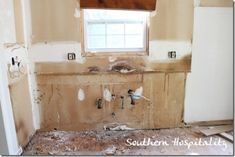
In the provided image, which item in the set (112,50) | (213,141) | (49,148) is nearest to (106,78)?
(112,50)

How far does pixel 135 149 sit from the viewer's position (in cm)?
270

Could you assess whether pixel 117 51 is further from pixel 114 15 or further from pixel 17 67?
pixel 17 67

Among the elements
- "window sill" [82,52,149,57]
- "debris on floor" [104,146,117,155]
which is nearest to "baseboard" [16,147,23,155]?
"debris on floor" [104,146,117,155]

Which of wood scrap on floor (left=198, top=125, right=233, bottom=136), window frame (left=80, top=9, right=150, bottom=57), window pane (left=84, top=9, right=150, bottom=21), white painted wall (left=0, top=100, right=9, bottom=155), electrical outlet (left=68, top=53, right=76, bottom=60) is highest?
window pane (left=84, top=9, right=150, bottom=21)

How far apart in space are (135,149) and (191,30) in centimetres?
157

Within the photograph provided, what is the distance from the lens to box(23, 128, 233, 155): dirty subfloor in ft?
8.70

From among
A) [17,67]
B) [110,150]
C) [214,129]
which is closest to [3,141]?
[17,67]

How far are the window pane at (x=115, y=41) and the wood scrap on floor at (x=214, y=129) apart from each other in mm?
1468

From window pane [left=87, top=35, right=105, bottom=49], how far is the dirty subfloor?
3.55ft

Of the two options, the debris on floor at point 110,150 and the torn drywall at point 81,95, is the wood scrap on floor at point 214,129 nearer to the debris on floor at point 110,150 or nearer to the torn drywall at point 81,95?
the debris on floor at point 110,150

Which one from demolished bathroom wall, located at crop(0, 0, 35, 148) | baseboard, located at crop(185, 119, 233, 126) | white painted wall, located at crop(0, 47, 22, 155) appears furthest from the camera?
baseboard, located at crop(185, 119, 233, 126)

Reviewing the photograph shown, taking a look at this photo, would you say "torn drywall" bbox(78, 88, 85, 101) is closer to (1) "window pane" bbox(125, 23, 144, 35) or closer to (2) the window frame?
(2) the window frame

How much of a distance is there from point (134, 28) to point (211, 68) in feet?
3.63

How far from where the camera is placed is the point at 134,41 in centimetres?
306
